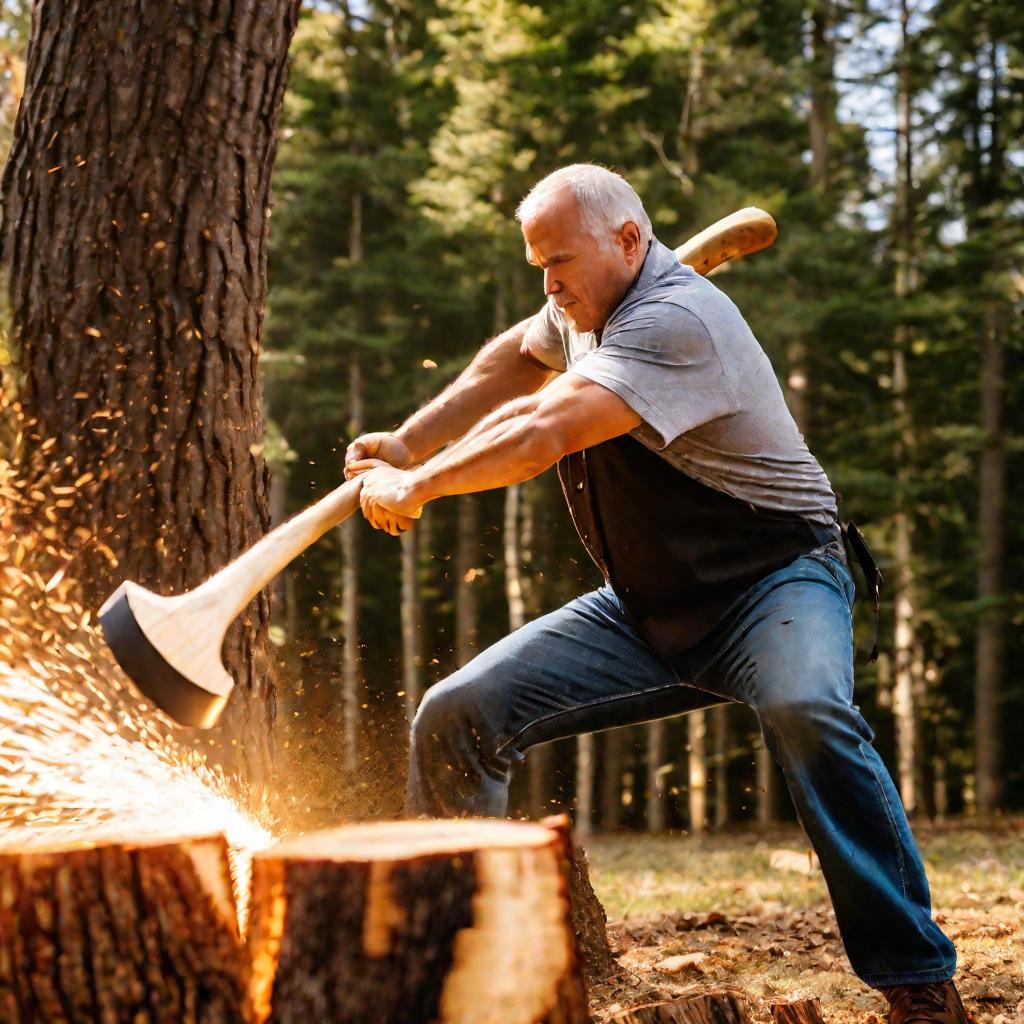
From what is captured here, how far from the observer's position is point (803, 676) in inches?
108

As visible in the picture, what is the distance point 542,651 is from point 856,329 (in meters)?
12.3

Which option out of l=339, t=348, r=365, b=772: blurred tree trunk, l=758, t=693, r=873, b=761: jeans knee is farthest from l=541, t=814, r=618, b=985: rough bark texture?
l=339, t=348, r=365, b=772: blurred tree trunk

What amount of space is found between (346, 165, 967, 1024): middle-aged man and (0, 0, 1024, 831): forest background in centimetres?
893

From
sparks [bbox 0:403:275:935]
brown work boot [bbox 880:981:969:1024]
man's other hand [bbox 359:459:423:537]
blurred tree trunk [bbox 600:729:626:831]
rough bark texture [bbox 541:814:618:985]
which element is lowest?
blurred tree trunk [bbox 600:729:626:831]

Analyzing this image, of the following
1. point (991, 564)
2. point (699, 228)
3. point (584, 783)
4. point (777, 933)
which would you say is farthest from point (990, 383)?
point (777, 933)

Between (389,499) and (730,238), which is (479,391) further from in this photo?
(730,238)

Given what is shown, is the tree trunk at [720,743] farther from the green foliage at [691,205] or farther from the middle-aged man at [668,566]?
the middle-aged man at [668,566]

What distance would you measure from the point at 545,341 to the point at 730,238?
2.49ft

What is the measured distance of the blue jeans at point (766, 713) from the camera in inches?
106

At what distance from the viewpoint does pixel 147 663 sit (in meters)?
2.59

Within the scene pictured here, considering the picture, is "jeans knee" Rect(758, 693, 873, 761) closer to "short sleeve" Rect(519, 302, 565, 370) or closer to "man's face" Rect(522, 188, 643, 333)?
"man's face" Rect(522, 188, 643, 333)

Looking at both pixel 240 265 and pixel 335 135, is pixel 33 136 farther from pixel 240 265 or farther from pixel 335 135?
pixel 335 135

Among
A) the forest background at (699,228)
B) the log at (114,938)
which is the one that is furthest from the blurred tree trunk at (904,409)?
the log at (114,938)

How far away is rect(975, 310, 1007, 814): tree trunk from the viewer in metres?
14.6
